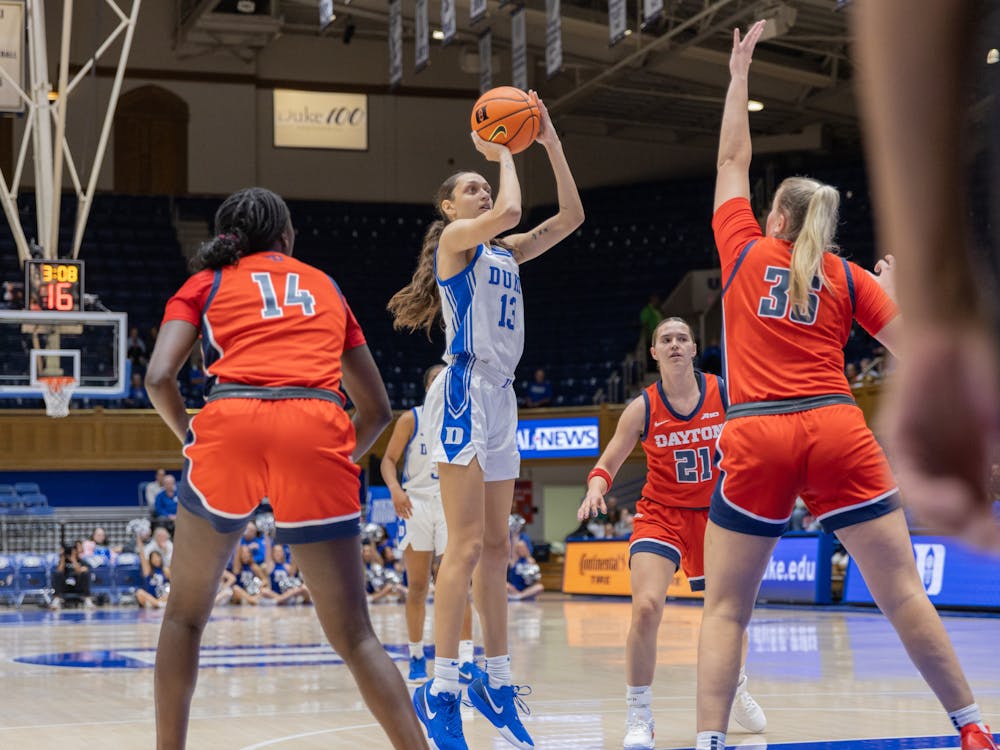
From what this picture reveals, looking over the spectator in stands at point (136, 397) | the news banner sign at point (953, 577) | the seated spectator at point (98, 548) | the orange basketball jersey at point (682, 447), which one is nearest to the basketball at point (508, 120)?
the orange basketball jersey at point (682, 447)

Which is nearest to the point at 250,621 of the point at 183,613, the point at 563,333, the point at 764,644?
the point at 764,644

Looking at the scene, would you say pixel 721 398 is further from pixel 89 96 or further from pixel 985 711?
pixel 89 96

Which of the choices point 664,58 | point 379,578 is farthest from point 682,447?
point 664,58

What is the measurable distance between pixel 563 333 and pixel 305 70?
337 inches

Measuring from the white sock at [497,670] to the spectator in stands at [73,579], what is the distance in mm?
14091

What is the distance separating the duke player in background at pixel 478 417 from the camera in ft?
16.4

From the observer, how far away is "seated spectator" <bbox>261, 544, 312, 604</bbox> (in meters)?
18.3

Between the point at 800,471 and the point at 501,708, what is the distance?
69.6 inches

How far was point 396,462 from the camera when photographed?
30.3ft

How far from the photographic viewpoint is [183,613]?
3.69 meters

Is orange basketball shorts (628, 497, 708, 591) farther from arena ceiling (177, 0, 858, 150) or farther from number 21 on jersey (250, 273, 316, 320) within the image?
arena ceiling (177, 0, 858, 150)

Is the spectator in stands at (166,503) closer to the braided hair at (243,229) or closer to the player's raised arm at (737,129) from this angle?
the braided hair at (243,229)

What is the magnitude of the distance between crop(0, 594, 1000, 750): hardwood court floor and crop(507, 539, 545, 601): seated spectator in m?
5.57

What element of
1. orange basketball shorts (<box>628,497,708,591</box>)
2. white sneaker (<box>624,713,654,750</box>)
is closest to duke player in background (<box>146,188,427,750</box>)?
white sneaker (<box>624,713,654,750</box>)
